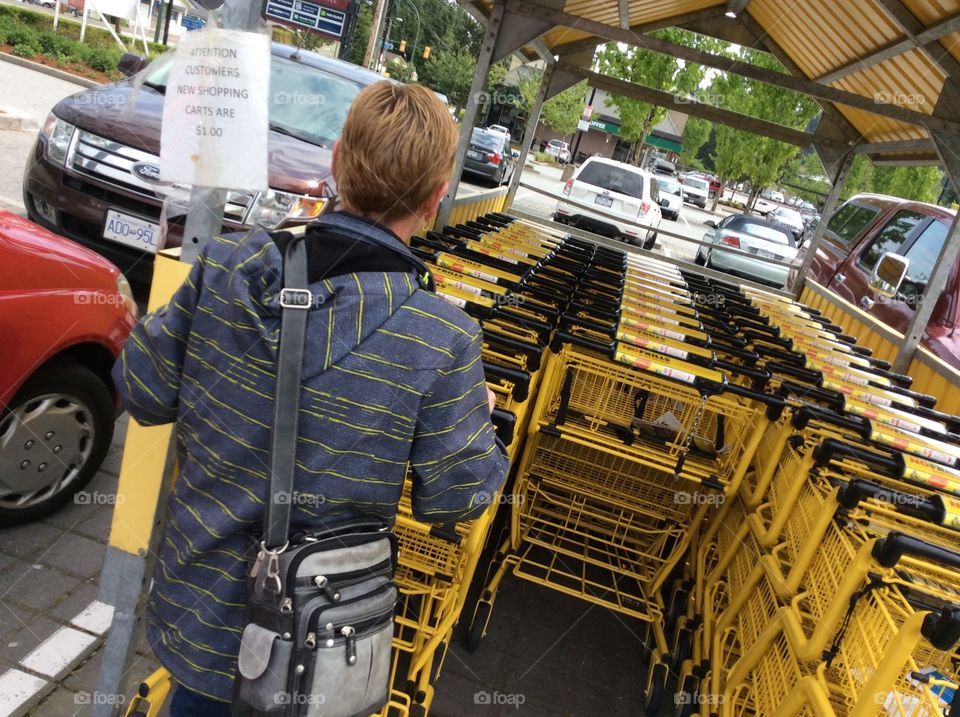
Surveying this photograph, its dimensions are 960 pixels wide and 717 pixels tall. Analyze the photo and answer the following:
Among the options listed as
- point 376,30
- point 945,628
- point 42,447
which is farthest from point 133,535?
point 376,30

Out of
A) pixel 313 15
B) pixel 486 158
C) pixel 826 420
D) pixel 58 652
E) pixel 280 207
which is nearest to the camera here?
pixel 58 652

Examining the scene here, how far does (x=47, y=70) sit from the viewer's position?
64.1 ft

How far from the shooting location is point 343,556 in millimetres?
1654

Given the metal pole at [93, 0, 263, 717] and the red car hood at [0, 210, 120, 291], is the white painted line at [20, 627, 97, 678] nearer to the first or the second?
the metal pole at [93, 0, 263, 717]

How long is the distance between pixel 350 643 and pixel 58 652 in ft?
6.60

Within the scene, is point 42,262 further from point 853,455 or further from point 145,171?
point 853,455

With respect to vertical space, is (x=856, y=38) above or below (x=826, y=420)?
above

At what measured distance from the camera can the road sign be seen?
31.5 m

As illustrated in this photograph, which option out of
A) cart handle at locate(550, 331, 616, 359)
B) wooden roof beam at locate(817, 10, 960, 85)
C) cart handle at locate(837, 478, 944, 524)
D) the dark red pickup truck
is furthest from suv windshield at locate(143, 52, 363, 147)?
cart handle at locate(837, 478, 944, 524)

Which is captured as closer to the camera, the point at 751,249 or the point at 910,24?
the point at 910,24

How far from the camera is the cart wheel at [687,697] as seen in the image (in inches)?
138

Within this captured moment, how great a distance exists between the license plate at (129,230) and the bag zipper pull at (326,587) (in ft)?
15.3

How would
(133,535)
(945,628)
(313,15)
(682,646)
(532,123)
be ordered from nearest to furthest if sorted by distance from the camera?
(945,628), (133,535), (682,646), (532,123), (313,15)

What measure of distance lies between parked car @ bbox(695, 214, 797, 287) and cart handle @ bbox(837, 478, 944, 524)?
490 inches
